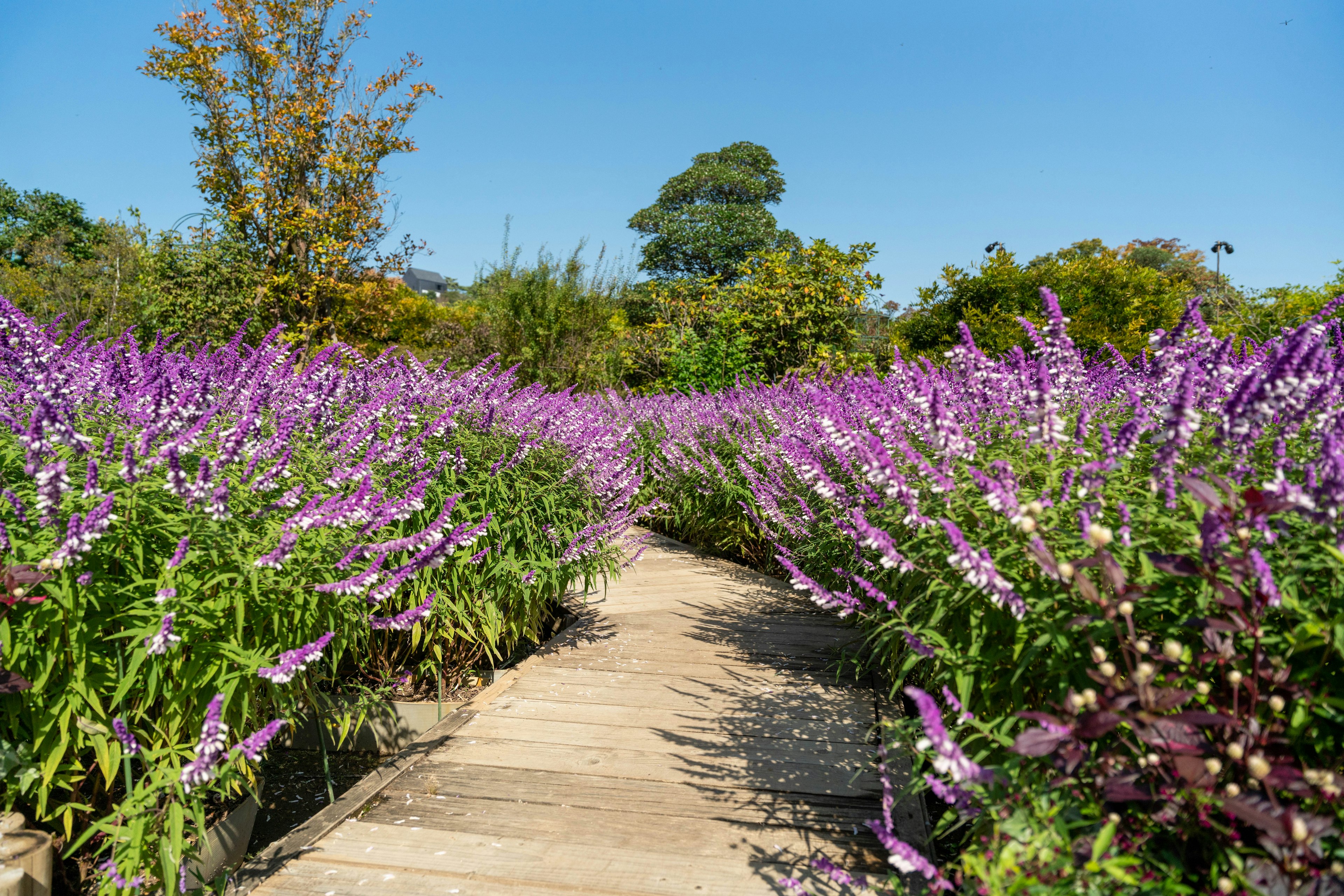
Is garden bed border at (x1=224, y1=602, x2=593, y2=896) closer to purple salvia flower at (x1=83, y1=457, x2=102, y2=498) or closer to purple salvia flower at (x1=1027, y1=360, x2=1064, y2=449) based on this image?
purple salvia flower at (x1=83, y1=457, x2=102, y2=498)

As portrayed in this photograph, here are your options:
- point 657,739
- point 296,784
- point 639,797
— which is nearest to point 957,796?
point 639,797

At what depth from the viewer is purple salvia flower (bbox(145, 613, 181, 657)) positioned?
173 centimetres

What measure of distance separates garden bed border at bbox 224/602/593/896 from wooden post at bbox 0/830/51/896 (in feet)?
1.42

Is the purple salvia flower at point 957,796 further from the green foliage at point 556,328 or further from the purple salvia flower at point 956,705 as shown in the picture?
the green foliage at point 556,328

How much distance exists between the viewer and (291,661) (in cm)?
189

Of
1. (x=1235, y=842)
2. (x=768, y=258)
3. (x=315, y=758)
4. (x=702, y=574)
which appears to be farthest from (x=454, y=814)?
(x=768, y=258)

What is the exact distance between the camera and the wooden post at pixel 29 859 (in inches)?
70.7

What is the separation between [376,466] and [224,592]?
1150 mm

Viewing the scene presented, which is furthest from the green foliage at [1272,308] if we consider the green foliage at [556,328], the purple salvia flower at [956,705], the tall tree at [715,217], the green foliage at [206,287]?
the tall tree at [715,217]

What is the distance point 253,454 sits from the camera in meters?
2.32

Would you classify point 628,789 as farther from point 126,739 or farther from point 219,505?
point 219,505

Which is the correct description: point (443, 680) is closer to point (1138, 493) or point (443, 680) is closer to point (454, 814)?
point (454, 814)

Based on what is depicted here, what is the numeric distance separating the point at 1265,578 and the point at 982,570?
1.59 feet

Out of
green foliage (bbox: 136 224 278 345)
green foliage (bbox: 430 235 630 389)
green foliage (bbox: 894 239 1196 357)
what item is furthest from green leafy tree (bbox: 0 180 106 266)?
green foliage (bbox: 894 239 1196 357)
